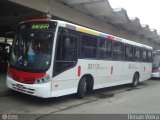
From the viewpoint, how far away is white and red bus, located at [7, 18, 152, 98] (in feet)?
27.7

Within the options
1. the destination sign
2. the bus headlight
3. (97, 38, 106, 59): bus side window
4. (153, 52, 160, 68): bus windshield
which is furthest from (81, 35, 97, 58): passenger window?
(153, 52, 160, 68): bus windshield

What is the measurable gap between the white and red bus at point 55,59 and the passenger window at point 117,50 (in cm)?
117

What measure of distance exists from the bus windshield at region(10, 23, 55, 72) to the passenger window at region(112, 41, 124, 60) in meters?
4.77

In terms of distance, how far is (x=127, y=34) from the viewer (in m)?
24.0

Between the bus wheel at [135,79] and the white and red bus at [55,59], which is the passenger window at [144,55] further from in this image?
the white and red bus at [55,59]

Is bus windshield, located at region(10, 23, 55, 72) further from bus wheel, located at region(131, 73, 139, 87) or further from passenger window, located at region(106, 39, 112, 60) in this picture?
bus wheel, located at region(131, 73, 139, 87)

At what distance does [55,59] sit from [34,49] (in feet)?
2.62

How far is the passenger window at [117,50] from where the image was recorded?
12716 mm

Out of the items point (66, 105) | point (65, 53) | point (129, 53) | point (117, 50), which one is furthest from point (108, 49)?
point (66, 105)

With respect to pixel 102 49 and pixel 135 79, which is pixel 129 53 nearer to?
pixel 135 79

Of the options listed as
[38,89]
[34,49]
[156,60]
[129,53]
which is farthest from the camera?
[156,60]

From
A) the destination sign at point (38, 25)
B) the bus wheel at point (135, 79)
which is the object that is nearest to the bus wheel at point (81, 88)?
Answer: the destination sign at point (38, 25)

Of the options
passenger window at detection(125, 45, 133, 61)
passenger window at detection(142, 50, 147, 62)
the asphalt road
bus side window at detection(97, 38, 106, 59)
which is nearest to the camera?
the asphalt road

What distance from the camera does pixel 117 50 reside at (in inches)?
515
